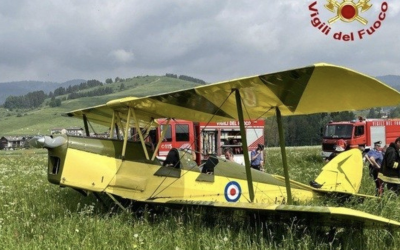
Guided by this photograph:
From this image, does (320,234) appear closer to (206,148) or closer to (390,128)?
(206,148)

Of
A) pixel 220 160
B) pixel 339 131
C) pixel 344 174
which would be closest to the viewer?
pixel 220 160

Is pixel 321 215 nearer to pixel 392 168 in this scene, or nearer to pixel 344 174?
pixel 344 174

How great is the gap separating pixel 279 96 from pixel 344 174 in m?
3.26

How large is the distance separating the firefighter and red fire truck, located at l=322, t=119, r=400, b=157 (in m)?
16.8

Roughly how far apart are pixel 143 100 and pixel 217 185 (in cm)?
204

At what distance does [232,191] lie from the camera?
7672mm

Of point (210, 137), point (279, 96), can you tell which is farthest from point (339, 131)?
point (279, 96)

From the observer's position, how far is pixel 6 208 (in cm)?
723

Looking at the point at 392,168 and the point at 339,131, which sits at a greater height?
the point at 339,131

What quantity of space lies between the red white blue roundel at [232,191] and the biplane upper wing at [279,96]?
135cm

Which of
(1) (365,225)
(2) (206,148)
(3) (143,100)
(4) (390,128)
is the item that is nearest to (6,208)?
(3) (143,100)

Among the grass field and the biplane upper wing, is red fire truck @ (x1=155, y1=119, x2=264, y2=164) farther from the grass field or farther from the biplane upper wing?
the grass field

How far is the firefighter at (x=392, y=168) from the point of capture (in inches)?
351

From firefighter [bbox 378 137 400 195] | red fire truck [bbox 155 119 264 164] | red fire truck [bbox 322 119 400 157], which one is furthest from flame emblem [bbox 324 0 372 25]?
red fire truck [bbox 322 119 400 157]
